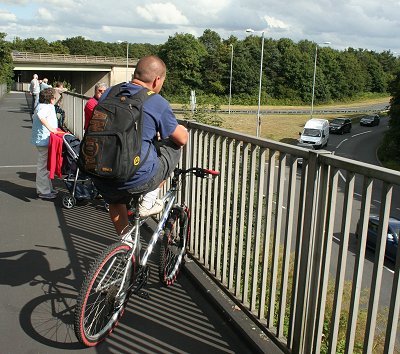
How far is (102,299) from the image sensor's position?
338cm

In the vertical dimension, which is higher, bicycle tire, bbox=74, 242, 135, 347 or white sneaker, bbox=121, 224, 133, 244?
white sneaker, bbox=121, 224, 133, 244

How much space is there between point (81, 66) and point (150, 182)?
286 feet

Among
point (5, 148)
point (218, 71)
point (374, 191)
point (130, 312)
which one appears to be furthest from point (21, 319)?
point (218, 71)

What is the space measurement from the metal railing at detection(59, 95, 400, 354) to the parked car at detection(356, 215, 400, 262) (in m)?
0.04

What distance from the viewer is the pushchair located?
23.3 ft

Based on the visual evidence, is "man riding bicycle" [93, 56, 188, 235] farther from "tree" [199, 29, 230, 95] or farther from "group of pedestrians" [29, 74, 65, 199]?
"tree" [199, 29, 230, 95]

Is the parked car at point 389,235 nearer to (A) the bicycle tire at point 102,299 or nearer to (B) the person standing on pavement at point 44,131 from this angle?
(A) the bicycle tire at point 102,299

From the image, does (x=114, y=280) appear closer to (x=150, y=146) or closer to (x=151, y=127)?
(x=150, y=146)

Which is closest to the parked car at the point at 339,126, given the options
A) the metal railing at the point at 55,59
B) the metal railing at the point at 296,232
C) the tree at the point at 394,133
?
the tree at the point at 394,133

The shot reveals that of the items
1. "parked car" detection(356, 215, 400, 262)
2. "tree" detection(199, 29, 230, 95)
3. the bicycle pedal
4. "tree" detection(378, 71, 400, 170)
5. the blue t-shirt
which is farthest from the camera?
"tree" detection(199, 29, 230, 95)

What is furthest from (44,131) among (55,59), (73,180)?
(55,59)

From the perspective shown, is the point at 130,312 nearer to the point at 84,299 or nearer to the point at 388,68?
the point at 84,299

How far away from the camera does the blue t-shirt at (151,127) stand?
3.33m

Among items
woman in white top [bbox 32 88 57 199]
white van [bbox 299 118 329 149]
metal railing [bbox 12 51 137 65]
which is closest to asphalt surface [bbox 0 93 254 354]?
woman in white top [bbox 32 88 57 199]
